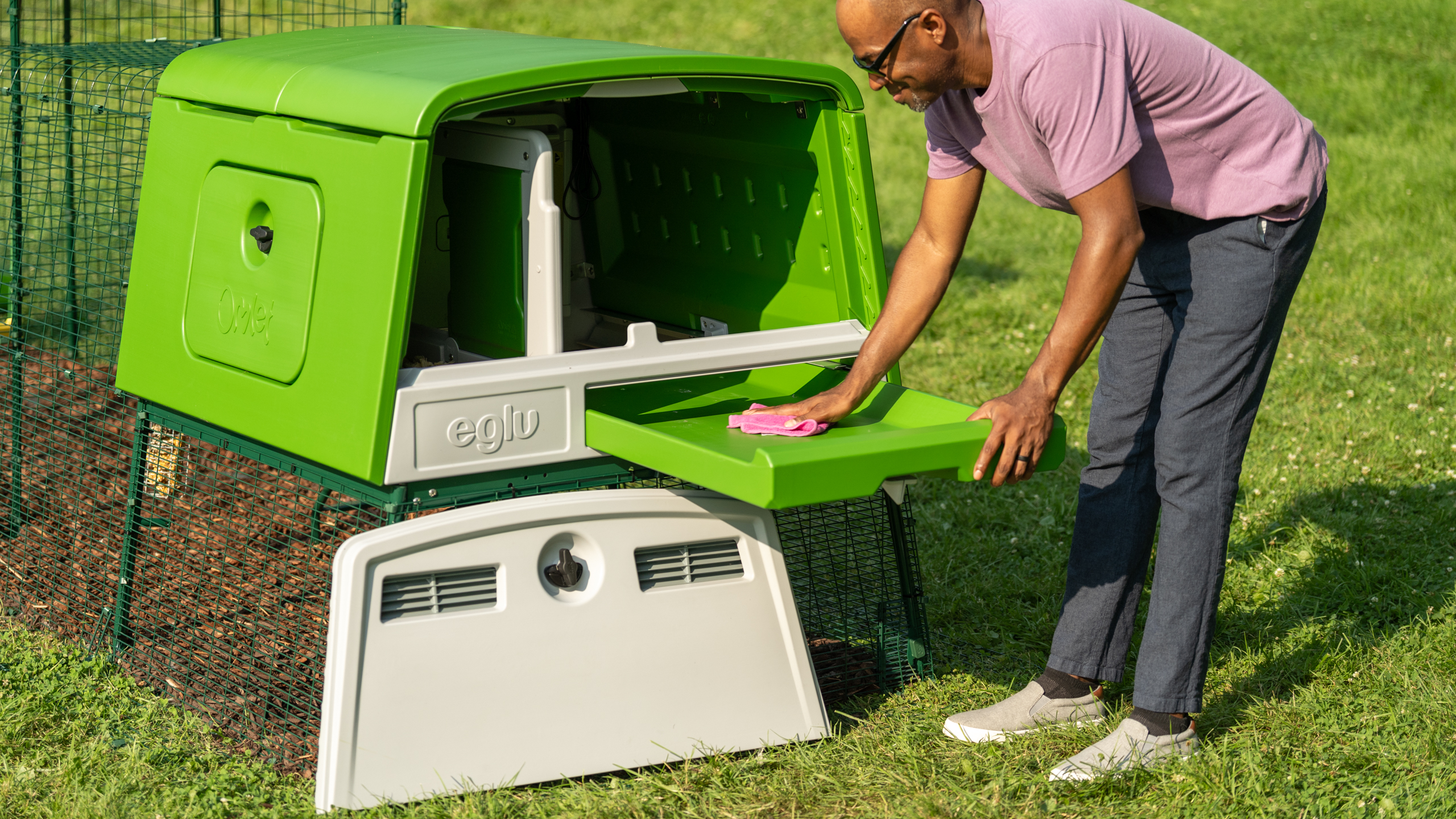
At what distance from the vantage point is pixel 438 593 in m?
2.75

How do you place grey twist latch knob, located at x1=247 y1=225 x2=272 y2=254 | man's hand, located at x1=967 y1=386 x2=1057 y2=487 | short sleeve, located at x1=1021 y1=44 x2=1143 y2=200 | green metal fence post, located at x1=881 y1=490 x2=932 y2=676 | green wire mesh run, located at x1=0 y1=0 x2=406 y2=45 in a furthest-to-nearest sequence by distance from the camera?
1. green wire mesh run, located at x1=0 y1=0 x2=406 y2=45
2. green metal fence post, located at x1=881 y1=490 x2=932 y2=676
3. grey twist latch knob, located at x1=247 y1=225 x2=272 y2=254
4. man's hand, located at x1=967 y1=386 x2=1057 y2=487
5. short sleeve, located at x1=1021 y1=44 x2=1143 y2=200

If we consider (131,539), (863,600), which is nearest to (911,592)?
(863,600)

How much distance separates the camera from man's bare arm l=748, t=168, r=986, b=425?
3033 millimetres

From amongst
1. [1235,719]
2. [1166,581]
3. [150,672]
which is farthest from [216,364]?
[1235,719]

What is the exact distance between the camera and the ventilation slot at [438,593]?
2715 millimetres

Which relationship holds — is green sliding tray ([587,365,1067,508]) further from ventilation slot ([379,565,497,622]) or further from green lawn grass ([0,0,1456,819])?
green lawn grass ([0,0,1456,819])

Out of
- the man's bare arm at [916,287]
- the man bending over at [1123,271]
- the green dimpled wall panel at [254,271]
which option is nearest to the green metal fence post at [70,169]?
the green dimpled wall panel at [254,271]

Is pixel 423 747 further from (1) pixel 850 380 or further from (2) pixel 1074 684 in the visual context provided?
(2) pixel 1074 684

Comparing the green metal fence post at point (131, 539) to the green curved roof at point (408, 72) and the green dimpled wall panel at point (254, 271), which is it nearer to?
the green dimpled wall panel at point (254, 271)

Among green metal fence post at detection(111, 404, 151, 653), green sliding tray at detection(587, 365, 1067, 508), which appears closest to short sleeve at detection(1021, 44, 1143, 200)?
green sliding tray at detection(587, 365, 1067, 508)

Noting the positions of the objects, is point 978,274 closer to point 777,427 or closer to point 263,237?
point 777,427

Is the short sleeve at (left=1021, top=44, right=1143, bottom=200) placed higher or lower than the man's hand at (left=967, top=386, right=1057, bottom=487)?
higher

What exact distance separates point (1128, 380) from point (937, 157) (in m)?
0.62

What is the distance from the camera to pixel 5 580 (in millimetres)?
4105
